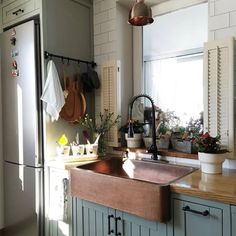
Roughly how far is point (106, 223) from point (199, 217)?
61cm

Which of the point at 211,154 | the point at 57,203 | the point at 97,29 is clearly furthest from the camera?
the point at 97,29

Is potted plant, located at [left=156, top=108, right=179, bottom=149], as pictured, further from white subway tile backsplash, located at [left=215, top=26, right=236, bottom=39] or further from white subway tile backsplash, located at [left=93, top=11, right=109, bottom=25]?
white subway tile backsplash, located at [left=93, top=11, right=109, bottom=25]

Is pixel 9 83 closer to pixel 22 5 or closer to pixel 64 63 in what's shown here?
pixel 64 63

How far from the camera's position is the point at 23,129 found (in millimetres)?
2105

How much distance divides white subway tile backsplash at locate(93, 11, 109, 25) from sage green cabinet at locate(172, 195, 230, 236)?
1663 mm

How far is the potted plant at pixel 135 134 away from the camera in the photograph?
7.12ft

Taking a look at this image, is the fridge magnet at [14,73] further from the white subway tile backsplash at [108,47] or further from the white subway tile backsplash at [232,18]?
the white subway tile backsplash at [232,18]

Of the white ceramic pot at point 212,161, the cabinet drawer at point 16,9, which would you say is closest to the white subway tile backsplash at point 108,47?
the cabinet drawer at point 16,9

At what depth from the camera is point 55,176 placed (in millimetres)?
1956

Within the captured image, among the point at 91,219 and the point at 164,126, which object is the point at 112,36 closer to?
the point at 164,126

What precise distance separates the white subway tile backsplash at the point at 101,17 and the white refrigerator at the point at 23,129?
59cm

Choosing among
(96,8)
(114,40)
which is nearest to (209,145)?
(114,40)

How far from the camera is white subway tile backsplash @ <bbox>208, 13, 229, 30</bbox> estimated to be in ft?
5.60

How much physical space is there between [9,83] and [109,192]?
1360 mm
